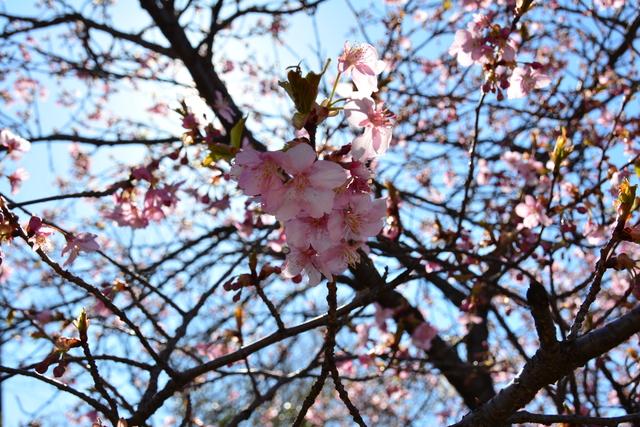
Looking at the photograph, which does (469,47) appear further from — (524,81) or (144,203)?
(144,203)

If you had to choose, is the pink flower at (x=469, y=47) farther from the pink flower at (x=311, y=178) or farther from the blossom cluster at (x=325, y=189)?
the pink flower at (x=311, y=178)

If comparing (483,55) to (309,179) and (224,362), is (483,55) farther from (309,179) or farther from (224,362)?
(224,362)

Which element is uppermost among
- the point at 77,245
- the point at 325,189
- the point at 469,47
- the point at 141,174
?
the point at 141,174

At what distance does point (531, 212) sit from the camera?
2.77 meters

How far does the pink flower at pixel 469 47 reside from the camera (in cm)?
229

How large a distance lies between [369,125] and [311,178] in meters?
0.30

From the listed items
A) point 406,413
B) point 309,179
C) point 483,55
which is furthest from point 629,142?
point 406,413

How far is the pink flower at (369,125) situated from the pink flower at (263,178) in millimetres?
201

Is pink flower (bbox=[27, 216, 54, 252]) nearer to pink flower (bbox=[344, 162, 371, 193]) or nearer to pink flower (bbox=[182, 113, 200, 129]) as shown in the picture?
pink flower (bbox=[182, 113, 200, 129])

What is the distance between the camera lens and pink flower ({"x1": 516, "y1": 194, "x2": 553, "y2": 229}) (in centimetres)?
272

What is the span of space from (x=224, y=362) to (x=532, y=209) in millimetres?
1858

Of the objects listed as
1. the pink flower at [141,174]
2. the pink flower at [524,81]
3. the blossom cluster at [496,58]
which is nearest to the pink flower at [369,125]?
the blossom cluster at [496,58]

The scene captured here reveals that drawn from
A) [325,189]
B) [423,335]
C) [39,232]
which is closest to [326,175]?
[325,189]

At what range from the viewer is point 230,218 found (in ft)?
18.1
